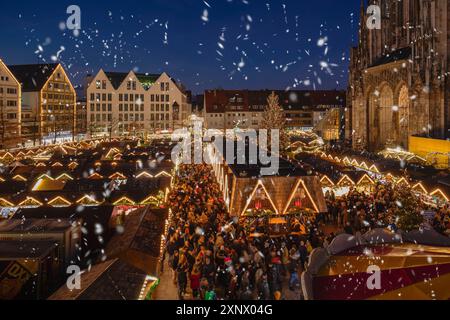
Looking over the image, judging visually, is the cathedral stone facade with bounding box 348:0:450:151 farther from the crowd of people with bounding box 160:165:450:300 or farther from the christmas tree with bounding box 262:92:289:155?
the crowd of people with bounding box 160:165:450:300

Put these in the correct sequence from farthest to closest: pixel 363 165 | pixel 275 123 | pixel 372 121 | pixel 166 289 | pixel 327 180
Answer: pixel 275 123 < pixel 372 121 < pixel 363 165 < pixel 327 180 < pixel 166 289

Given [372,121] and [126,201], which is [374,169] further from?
[372,121]

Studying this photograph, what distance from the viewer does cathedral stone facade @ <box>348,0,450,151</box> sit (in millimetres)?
29953

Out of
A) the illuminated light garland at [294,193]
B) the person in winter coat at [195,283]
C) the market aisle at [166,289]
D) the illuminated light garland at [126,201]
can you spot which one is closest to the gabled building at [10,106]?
the illuminated light garland at [126,201]

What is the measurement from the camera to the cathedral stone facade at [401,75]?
98.3ft

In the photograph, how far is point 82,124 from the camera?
71.8m

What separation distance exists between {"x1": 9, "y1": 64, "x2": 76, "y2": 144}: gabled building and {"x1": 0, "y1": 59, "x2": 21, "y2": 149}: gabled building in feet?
9.17

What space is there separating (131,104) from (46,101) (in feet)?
47.5

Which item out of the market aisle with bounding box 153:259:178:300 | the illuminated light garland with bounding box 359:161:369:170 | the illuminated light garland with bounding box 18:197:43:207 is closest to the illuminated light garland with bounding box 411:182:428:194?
the illuminated light garland with bounding box 359:161:369:170

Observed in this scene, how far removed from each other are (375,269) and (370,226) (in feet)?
28.4

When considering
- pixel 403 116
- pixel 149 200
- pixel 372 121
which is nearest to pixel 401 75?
pixel 403 116

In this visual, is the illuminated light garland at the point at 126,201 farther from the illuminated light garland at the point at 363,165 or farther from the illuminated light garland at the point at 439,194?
the illuminated light garland at the point at 363,165

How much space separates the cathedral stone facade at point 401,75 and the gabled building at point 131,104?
114ft

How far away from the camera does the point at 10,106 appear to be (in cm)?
5062
